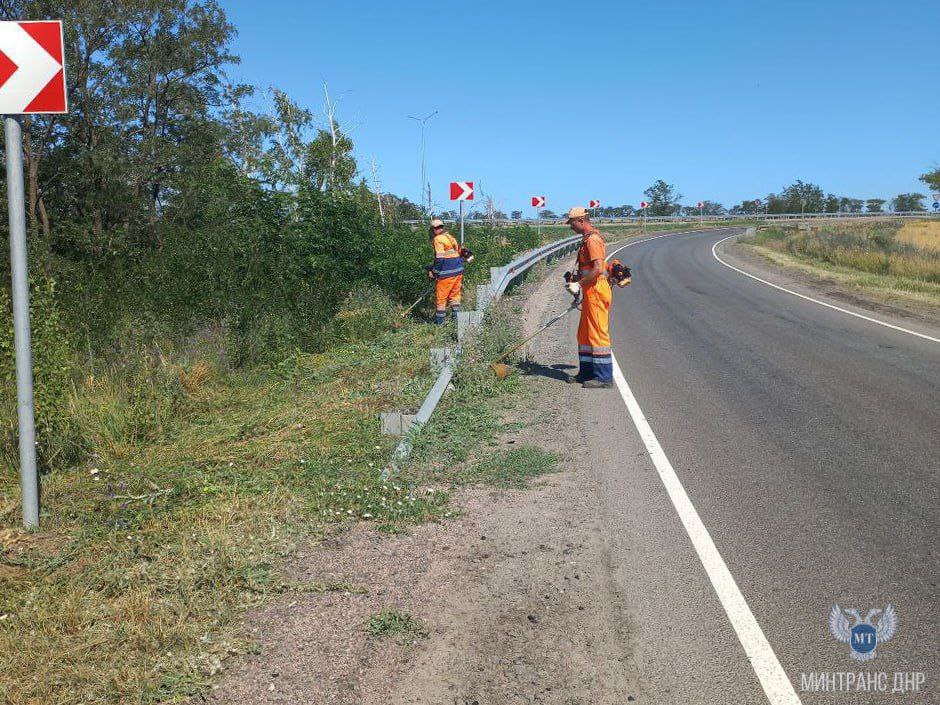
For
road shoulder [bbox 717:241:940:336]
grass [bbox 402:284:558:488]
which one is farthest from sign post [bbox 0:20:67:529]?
road shoulder [bbox 717:241:940:336]

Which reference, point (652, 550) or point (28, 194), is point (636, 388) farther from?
point (28, 194)

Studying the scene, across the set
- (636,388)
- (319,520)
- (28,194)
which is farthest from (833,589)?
(28,194)

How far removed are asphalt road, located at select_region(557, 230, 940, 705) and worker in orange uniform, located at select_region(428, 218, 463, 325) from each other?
278 centimetres

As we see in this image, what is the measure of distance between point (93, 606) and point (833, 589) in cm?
369

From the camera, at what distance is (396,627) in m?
3.85

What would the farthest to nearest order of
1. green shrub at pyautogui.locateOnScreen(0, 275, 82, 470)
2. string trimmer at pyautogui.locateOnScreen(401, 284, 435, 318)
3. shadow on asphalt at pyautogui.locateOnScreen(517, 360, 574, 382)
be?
string trimmer at pyautogui.locateOnScreen(401, 284, 435, 318)
shadow on asphalt at pyautogui.locateOnScreen(517, 360, 574, 382)
green shrub at pyautogui.locateOnScreen(0, 275, 82, 470)

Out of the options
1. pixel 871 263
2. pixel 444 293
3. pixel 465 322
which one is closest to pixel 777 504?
pixel 465 322

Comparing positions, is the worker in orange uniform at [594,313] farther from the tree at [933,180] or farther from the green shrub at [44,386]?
the tree at [933,180]

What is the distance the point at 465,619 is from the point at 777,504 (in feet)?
8.24

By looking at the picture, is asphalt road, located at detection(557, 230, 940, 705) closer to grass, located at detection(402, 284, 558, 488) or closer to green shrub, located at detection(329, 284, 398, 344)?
grass, located at detection(402, 284, 558, 488)

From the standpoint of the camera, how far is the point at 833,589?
423cm

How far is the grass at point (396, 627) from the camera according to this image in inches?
150

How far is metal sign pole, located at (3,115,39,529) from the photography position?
4.80m

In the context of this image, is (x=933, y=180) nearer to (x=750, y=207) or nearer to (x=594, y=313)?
(x=750, y=207)
